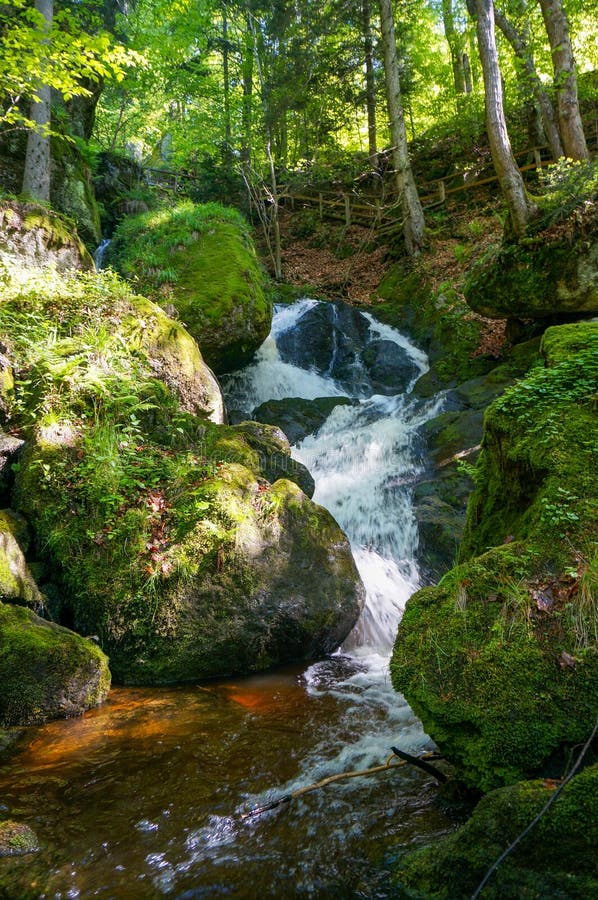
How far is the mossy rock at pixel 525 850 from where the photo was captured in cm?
192

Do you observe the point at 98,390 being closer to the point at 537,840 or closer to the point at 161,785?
the point at 161,785

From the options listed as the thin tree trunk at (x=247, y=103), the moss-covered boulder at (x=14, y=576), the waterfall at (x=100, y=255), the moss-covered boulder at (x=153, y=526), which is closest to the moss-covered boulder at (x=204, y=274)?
the waterfall at (x=100, y=255)

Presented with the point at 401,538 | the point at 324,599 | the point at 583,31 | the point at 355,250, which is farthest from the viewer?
the point at 355,250

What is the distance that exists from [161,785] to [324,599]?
8.09 ft

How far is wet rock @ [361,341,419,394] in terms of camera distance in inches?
512

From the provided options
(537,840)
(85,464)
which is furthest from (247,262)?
(537,840)

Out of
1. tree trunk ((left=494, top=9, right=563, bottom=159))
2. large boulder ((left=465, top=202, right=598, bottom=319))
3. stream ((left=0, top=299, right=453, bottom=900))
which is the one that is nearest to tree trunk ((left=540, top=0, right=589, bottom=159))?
tree trunk ((left=494, top=9, right=563, bottom=159))

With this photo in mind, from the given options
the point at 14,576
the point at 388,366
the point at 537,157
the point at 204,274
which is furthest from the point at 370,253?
the point at 14,576

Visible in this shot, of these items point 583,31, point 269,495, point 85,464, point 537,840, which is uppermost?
point 583,31

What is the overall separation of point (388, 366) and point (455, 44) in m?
15.3

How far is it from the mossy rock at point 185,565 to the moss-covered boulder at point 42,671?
0.51 m

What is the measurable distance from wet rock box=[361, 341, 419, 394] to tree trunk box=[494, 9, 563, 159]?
6391mm

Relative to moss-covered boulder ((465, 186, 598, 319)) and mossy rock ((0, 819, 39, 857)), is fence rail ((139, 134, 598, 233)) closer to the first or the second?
moss-covered boulder ((465, 186, 598, 319))

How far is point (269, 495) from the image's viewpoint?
5797 millimetres
